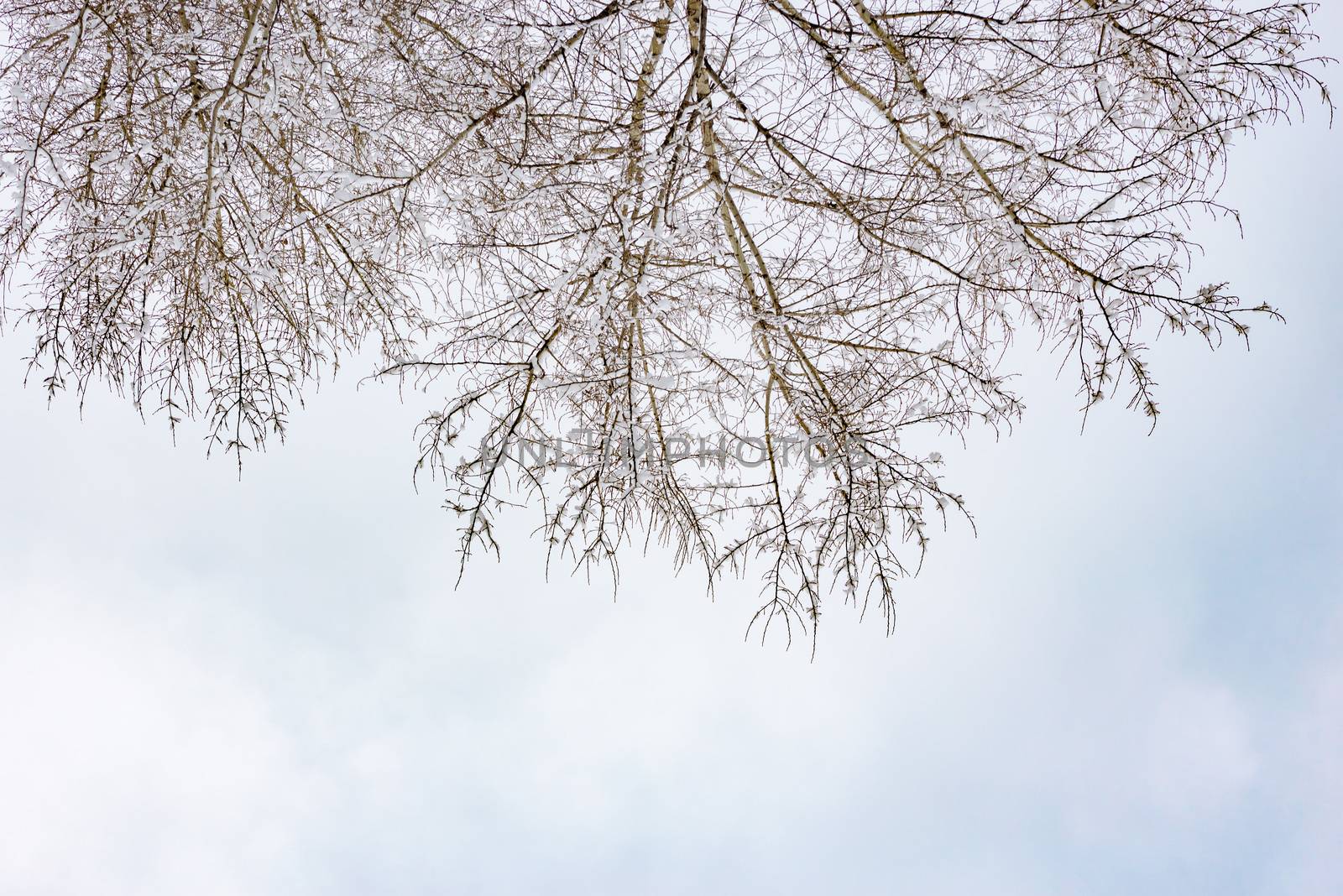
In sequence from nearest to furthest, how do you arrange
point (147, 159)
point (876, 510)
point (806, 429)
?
1. point (876, 510)
2. point (806, 429)
3. point (147, 159)

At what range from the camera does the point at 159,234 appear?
167 inches

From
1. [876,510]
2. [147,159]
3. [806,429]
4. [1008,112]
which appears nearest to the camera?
[1008,112]

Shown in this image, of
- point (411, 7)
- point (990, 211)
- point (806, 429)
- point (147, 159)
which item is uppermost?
point (411, 7)

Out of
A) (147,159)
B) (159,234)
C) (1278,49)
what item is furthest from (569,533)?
(1278,49)

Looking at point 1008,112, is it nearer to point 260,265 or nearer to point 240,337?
point 260,265

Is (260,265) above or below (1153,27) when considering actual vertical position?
below

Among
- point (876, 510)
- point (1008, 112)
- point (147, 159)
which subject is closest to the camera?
point (1008, 112)

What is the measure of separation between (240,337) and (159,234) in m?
0.68

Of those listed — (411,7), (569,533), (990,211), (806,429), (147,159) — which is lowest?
(569,533)

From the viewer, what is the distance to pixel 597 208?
3.87 metres

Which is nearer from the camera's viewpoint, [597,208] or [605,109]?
[605,109]

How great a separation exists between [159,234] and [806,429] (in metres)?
3.74

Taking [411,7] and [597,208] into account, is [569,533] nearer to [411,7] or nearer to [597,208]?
[597,208]

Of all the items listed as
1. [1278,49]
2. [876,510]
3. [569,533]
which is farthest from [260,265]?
[1278,49]
